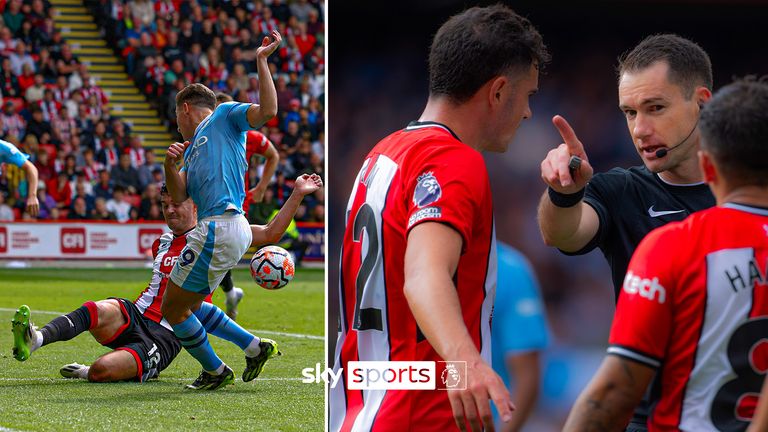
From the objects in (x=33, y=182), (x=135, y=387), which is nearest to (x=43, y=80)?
(x=33, y=182)

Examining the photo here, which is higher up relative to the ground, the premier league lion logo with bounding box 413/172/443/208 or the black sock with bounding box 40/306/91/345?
the premier league lion logo with bounding box 413/172/443/208

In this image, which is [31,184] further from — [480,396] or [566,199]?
[480,396]

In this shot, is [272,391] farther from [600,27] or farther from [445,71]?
[445,71]

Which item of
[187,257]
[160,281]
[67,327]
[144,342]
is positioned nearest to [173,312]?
[187,257]

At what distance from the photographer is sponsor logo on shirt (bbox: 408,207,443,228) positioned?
2.19m

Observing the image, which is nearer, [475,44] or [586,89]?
[475,44]

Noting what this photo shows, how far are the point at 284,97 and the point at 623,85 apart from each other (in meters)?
15.1

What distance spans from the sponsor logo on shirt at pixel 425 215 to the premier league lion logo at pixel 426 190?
2 cm

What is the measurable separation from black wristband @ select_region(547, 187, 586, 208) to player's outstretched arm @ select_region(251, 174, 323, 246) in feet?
8.15

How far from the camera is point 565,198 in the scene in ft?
8.86

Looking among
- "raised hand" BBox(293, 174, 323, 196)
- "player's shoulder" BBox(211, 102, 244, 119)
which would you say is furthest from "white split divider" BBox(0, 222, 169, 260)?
"raised hand" BBox(293, 174, 323, 196)

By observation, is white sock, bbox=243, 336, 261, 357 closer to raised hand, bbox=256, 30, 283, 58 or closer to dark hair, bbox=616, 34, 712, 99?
raised hand, bbox=256, 30, 283, 58

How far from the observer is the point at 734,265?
81.2 inches

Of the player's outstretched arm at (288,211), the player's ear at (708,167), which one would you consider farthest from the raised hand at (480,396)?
the player's outstretched arm at (288,211)
